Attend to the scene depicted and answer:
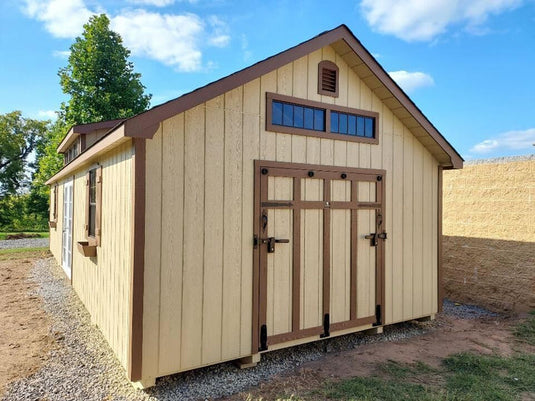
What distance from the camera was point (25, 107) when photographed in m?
27.3

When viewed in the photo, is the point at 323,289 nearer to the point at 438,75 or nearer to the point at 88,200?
the point at 88,200

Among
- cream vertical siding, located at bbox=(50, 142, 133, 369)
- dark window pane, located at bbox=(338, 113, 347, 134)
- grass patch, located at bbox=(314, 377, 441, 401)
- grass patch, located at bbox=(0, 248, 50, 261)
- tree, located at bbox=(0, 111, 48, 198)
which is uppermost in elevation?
tree, located at bbox=(0, 111, 48, 198)

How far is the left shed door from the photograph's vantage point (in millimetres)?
7410

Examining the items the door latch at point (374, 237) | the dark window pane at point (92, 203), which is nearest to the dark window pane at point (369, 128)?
the door latch at point (374, 237)

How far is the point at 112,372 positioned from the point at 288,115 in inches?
130

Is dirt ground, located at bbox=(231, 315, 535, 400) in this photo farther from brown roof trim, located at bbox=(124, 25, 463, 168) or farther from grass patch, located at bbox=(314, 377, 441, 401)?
brown roof trim, located at bbox=(124, 25, 463, 168)

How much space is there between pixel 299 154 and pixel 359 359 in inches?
97.7

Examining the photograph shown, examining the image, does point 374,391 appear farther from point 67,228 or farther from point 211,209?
point 67,228

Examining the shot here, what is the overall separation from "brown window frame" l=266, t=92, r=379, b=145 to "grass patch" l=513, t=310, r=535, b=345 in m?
3.35

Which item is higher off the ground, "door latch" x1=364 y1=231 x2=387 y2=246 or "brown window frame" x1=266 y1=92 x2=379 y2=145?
"brown window frame" x1=266 y1=92 x2=379 y2=145

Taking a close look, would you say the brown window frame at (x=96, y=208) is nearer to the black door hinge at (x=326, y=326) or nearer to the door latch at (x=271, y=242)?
the door latch at (x=271, y=242)

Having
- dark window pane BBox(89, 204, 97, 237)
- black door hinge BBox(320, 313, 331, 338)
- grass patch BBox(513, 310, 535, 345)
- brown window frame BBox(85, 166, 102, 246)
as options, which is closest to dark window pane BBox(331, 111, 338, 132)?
black door hinge BBox(320, 313, 331, 338)

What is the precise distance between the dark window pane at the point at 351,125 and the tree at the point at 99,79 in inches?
562

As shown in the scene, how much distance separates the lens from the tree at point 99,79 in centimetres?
1658
